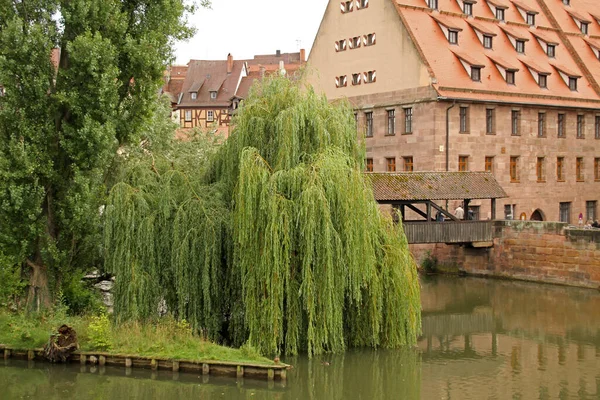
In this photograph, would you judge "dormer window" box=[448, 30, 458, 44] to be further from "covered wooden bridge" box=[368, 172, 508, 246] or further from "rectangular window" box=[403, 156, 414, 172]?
"covered wooden bridge" box=[368, 172, 508, 246]

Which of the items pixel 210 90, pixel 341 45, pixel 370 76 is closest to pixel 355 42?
pixel 341 45

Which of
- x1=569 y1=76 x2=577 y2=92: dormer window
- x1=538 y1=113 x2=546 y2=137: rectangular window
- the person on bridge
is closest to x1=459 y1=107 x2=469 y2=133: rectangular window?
the person on bridge

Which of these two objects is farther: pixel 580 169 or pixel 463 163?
pixel 580 169

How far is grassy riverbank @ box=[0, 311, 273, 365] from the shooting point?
17219 millimetres

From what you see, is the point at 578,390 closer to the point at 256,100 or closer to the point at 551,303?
the point at 256,100

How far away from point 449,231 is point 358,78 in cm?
1005

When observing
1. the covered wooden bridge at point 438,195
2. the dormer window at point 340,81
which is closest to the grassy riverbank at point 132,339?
the covered wooden bridge at point 438,195

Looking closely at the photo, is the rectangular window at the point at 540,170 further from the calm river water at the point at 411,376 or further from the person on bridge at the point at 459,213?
the calm river water at the point at 411,376

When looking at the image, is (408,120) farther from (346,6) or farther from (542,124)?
(542,124)

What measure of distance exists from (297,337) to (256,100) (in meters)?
5.25

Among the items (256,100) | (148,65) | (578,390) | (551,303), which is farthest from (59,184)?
(551,303)

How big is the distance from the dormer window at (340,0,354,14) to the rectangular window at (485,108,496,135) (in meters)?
7.19

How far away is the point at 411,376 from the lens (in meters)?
17.7

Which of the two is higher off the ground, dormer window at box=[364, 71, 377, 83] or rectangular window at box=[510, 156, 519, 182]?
dormer window at box=[364, 71, 377, 83]
